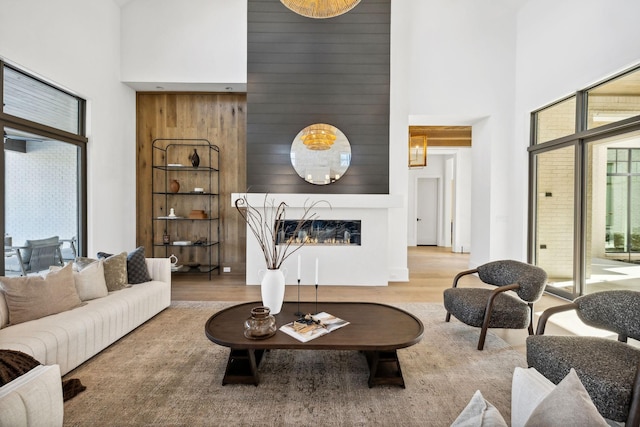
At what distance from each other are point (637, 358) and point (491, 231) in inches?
150

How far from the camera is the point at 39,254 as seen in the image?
3.68 meters

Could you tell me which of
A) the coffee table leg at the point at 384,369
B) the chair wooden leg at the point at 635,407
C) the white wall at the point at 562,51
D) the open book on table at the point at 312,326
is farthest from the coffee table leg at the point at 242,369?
the white wall at the point at 562,51

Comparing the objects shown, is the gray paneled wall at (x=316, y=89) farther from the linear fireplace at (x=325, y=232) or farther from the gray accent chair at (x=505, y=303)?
the gray accent chair at (x=505, y=303)

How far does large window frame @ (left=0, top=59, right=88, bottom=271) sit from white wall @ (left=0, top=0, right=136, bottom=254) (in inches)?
3.1

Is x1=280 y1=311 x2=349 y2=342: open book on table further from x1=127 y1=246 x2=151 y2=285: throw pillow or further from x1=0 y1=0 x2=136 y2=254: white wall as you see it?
x1=0 y1=0 x2=136 y2=254: white wall

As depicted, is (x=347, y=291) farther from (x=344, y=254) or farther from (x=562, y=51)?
(x=562, y=51)

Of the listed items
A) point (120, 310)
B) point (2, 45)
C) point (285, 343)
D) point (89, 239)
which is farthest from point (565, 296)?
point (2, 45)

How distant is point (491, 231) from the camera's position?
5332 millimetres

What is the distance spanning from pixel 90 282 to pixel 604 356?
3.79 meters

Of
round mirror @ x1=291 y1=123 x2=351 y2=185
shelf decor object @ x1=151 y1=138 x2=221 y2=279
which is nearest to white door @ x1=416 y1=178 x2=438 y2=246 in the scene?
round mirror @ x1=291 y1=123 x2=351 y2=185

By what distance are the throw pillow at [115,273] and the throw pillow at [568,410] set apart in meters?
3.45

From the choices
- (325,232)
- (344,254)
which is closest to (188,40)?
(325,232)

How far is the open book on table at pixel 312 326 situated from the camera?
2100 millimetres

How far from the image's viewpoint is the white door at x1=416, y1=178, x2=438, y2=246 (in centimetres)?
1016
